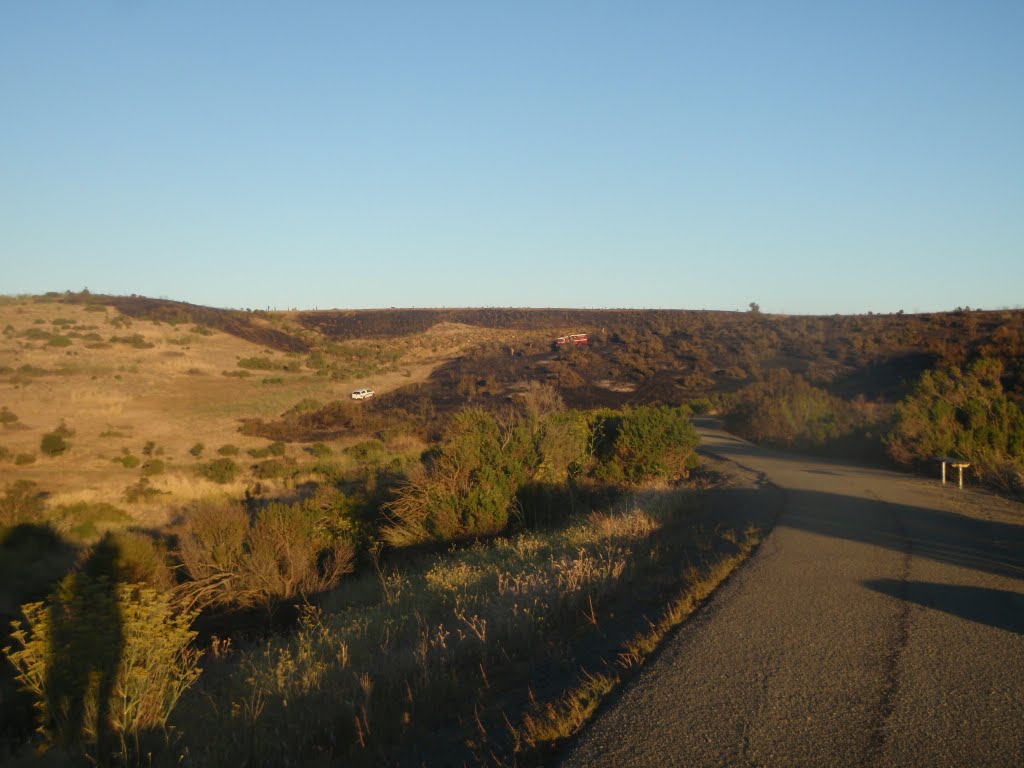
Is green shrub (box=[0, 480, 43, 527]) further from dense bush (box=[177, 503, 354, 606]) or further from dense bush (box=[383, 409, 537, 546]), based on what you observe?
dense bush (box=[383, 409, 537, 546])

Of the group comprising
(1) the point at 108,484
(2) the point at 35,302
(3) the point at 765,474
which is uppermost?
(2) the point at 35,302

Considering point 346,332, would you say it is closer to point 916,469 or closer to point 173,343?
point 173,343

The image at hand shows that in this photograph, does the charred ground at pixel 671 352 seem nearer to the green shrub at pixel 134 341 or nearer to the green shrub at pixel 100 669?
the green shrub at pixel 134 341

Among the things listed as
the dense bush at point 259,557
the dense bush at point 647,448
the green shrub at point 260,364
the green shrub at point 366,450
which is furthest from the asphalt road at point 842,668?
the green shrub at point 260,364

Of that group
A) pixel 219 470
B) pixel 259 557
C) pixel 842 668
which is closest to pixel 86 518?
pixel 219 470

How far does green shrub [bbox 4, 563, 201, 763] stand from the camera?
266 inches

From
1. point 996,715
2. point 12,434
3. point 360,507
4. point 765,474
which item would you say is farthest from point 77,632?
point 12,434

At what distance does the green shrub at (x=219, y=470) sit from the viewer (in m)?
30.5

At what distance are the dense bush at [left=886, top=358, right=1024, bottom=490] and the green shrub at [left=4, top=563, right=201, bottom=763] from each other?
16023mm

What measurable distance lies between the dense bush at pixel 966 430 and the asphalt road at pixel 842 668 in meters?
7.85

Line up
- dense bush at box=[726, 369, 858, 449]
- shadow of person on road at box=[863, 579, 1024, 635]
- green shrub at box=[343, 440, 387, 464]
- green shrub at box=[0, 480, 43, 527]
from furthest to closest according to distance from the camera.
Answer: green shrub at box=[343, 440, 387, 464]
dense bush at box=[726, 369, 858, 449]
green shrub at box=[0, 480, 43, 527]
shadow of person on road at box=[863, 579, 1024, 635]

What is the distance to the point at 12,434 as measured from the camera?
31.0 meters

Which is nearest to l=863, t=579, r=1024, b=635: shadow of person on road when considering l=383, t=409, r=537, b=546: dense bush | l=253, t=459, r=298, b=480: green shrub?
l=383, t=409, r=537, b=546: dense bush

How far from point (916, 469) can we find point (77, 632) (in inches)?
763
